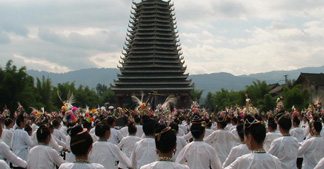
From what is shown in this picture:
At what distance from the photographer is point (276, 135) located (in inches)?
440

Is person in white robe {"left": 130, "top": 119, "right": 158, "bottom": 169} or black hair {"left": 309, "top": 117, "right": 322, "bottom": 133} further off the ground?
black hair {"left": 309, "top": 117, "right": 322, "bottom": 133}

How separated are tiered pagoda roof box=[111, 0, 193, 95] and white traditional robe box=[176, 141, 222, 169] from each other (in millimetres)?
65320

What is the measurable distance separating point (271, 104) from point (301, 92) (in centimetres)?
1146

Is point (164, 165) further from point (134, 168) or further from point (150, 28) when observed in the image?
point (150, 28)

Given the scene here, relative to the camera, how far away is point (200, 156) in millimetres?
8062

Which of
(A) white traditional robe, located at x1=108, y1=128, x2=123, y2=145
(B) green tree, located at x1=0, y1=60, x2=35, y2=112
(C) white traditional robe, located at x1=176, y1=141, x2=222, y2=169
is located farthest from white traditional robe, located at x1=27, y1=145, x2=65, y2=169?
(B) green tree, located at x1=0, y1=60, x2=35, y2=112

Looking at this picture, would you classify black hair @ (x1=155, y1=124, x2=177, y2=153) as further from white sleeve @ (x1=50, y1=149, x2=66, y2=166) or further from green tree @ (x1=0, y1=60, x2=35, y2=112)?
green tree @ (x1=0, y1=60, x2=35, y2=112)

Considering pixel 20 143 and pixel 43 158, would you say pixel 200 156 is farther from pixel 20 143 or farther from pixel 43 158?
pixel 20 143

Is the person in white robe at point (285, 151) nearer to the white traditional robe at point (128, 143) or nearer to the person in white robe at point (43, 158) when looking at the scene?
the white traditional robe at point (128, 143)

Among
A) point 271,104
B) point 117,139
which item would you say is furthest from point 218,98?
point 117,139

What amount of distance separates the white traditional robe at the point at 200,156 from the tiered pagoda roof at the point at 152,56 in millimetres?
65320

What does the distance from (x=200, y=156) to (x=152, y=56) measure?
69712mm

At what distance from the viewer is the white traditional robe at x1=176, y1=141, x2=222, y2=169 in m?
7.96

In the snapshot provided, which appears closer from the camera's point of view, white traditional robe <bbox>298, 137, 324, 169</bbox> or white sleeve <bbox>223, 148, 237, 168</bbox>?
white sleeve <bbox>223, 148, 237, 168</bbox>
